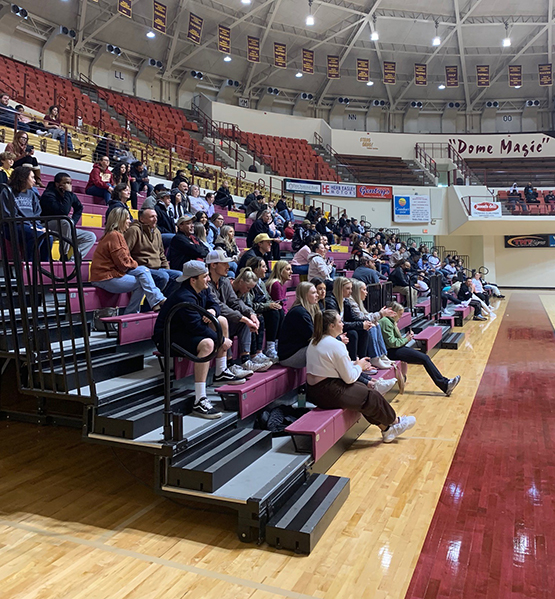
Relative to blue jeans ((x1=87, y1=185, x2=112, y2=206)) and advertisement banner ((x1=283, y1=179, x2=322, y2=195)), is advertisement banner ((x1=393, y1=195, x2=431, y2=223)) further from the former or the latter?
blue jeans ((x1=87, y1=185, x2=112, y2=206))

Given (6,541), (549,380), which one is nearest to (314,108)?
(549,380)

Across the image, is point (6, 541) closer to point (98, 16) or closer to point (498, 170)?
point (98, 16)

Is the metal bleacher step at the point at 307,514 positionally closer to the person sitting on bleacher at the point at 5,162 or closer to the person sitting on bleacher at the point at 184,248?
the person sitting on bleacher at the point at 184,248

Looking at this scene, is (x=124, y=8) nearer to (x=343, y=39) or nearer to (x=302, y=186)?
(x=302, y=186)

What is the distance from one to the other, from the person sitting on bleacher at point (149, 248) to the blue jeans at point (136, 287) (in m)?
0.28

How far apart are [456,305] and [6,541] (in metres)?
11.4

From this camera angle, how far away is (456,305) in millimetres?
12266

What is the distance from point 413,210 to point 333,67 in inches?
262

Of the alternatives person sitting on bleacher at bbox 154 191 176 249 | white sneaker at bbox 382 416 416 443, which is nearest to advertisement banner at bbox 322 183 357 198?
person sitting on bleacher at bbox 154 191 176 249

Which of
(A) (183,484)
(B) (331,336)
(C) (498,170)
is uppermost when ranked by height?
(C) (498,170)

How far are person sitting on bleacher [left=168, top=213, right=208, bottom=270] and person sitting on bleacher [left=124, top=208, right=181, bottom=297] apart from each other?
16 cm

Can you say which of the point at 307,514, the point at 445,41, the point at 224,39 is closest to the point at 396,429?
the point at 307,514

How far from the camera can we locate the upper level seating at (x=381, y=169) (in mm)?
21250

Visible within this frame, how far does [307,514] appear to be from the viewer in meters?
2.58
